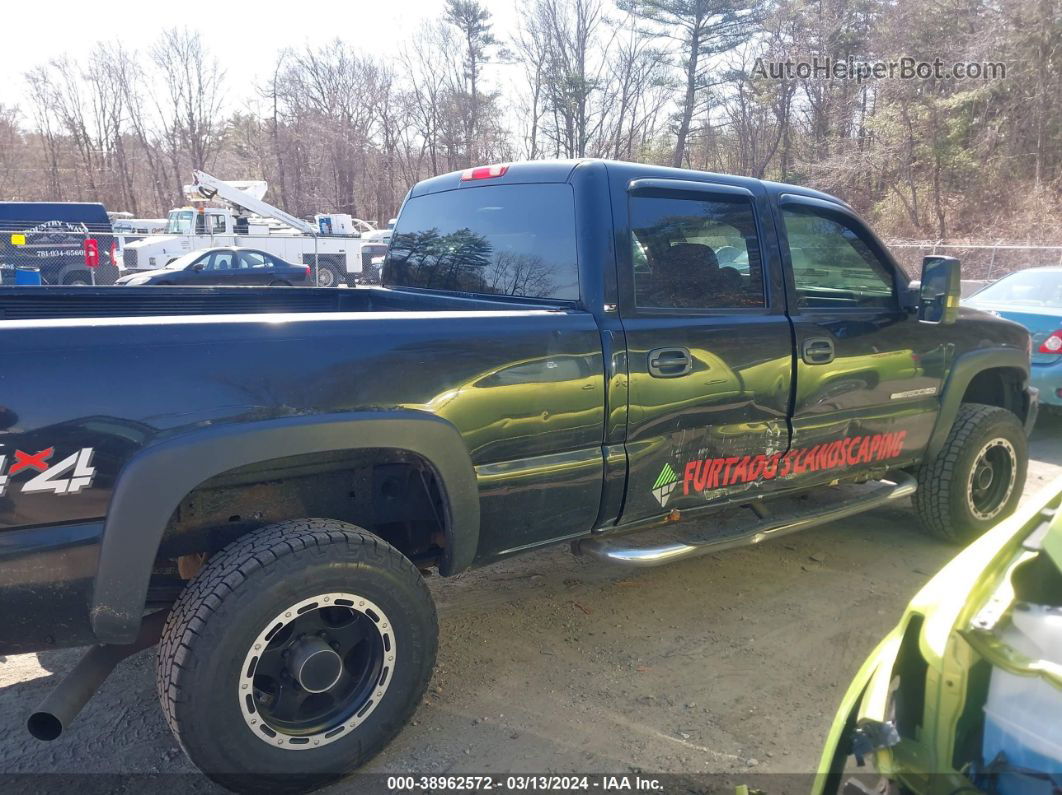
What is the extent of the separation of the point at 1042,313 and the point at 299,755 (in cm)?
759

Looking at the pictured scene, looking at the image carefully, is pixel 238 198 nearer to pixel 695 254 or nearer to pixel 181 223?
pixel 181 223

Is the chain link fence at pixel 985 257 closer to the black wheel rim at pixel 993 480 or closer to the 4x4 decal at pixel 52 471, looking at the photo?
the black wheel rim at pixel 993 480

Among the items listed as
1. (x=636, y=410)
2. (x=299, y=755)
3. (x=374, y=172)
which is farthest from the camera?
(x=374, y=172)

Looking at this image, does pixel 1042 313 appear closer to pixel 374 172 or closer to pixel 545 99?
pixel 545 99

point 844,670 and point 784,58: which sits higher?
point 784,58

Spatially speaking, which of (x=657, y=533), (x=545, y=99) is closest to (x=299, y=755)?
(x=657, y=533)

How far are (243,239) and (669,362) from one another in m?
23.1

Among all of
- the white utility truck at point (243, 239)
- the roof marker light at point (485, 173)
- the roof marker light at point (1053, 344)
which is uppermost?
the white utility truck at point (243, 239)

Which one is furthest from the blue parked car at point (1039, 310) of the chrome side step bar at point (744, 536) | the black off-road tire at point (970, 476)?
the chrome side step bar at point (744, 536)

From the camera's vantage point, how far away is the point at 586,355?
2.77m

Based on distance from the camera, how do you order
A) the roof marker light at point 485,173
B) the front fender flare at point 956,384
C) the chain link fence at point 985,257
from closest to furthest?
the roof marker light at point 485,173 < the front fender flare at point 956,384 < the chain link fence at point 985,257

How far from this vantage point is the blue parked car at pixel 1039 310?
692 centimetres

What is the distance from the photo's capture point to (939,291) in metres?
3.71

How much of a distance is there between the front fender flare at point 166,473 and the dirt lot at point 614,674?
2.51 ft
